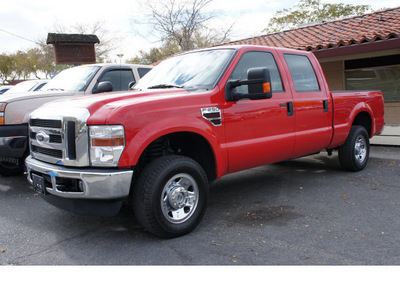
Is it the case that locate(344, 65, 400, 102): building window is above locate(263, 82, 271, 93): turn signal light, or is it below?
above

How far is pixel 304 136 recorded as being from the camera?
5.06 m

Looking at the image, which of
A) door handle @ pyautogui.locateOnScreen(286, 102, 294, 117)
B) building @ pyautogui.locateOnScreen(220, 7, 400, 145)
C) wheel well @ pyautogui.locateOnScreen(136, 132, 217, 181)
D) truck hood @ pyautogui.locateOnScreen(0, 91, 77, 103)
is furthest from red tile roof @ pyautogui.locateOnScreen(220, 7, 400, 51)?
wheel well @ pyautogui.locateOnScreen(136, 132, 217, 181)

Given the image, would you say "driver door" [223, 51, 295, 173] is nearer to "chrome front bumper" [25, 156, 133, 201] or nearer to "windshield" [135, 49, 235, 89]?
"windshield" [135, 49, 235, 89]

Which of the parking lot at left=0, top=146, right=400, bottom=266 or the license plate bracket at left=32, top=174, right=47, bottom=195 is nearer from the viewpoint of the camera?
the parking lot at left=0, top=146, right=400, bottom=266

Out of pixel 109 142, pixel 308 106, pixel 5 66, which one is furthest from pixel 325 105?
pixel 5 66

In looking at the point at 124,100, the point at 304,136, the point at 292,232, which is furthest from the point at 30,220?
the point at 304,136

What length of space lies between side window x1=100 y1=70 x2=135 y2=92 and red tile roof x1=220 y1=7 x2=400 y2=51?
226 inches

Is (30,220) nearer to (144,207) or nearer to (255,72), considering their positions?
(144,207)

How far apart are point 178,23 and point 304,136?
2508 cm

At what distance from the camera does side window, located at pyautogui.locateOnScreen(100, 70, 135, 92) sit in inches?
266

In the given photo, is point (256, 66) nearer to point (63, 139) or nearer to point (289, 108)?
point (289, 108)

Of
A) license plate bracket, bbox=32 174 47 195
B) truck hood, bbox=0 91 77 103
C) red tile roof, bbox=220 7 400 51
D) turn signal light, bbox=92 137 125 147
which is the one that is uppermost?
red tile roof, bbox=220 7 400 51

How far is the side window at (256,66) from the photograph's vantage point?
4.31 metres

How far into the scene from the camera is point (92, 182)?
316 cm
